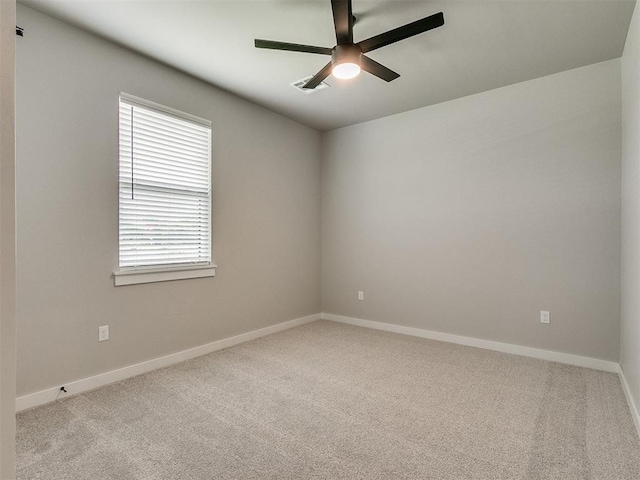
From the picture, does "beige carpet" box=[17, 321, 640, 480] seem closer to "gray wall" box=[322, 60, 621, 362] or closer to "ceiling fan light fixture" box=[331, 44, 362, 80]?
"gray wall" box=[322, 60, 621, 362]

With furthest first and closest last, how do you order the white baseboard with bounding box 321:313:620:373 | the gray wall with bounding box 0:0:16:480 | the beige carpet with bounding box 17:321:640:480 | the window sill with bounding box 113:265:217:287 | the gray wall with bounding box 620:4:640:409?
the white baseboard with bounding box 321:313:620:373
the window sill with bounding box 113:265:217:287
the gray wall with bounding box 620:4:640:409
the beige carpet with bounding box 17:321:640:480
the gray wall with bounding box 0:0:16:480

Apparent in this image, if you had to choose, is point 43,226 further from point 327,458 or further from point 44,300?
point 327,458

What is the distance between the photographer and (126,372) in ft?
9.20

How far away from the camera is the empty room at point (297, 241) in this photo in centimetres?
201

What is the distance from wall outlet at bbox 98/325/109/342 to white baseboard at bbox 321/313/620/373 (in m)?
2.88

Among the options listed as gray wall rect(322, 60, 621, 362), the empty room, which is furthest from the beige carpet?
gray wall rect(322, 60, 621, 362)

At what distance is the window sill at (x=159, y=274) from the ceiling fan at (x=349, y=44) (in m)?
2.00

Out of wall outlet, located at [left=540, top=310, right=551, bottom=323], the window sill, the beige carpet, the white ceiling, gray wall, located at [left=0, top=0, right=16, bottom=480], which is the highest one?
the white ceiling

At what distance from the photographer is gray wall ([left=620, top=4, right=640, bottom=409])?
216 cm

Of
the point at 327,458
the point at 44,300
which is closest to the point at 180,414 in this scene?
the point at 327,458

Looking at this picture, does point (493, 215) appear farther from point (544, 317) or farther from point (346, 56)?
point (346, 56)

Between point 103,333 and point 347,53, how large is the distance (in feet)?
9.01

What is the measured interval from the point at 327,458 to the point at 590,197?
3.11 meters

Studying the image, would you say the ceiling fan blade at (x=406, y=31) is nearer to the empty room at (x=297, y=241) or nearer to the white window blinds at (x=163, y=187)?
the empty room at (x=297, y=241)
